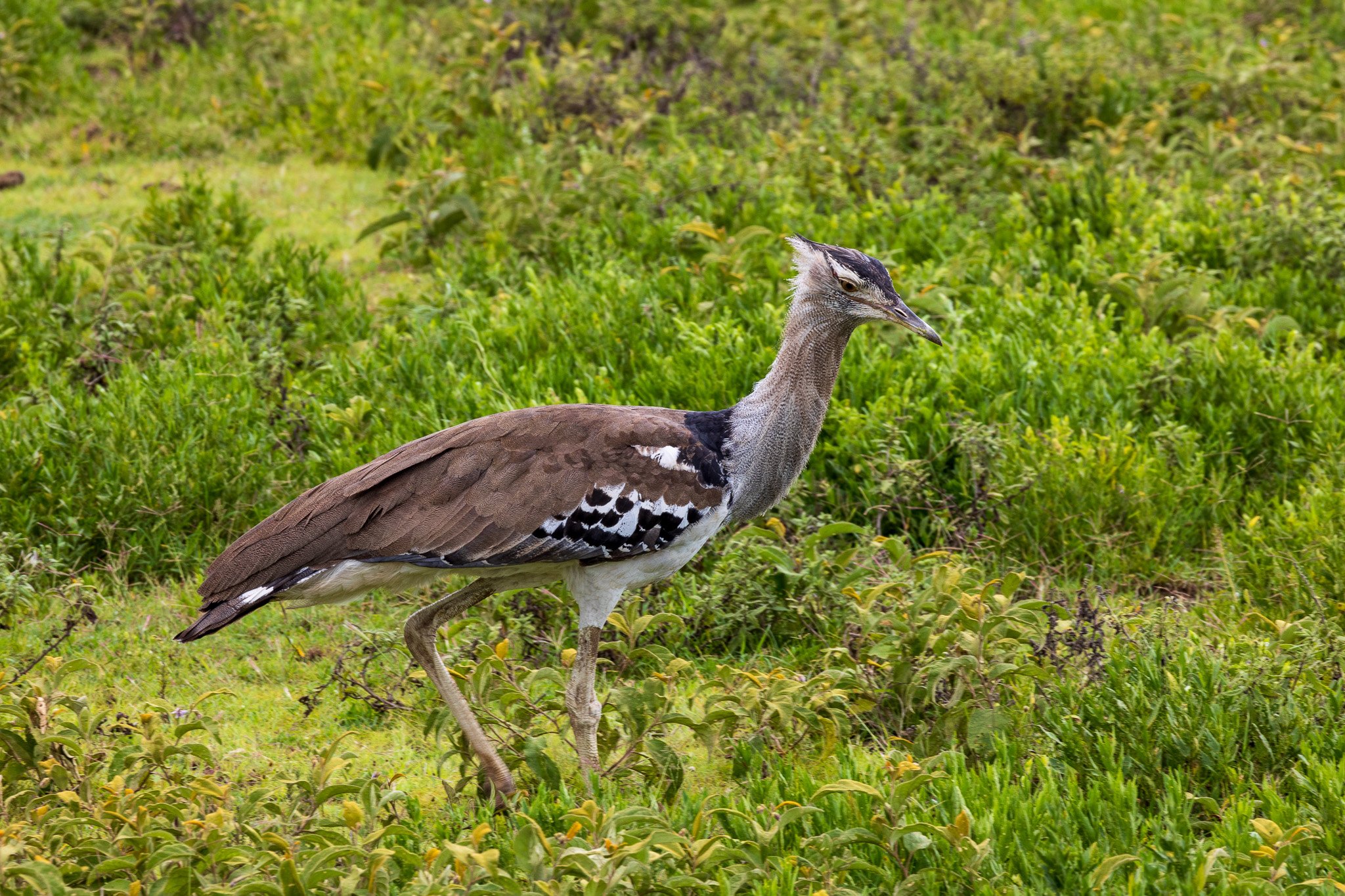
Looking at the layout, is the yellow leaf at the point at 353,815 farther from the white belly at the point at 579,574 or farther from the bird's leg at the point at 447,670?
the white belly at the point at 579,574

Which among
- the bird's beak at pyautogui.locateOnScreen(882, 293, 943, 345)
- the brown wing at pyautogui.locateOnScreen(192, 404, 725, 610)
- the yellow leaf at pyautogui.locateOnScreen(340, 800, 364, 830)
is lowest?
the yellow leaf at pyautogui.locateOnScreen(340, 800, 364, 830)

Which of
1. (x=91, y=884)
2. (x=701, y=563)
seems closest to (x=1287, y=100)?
(x=701, y=563)

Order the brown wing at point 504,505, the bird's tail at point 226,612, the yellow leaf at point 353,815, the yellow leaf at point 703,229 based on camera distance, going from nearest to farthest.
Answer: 1. the yellow leaf at point 353,815
2. the bird's tail at point 226,612
3. the brown wing at point 504,505
4. the yellow leaf at point 703,229

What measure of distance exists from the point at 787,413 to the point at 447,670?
56.4 inches

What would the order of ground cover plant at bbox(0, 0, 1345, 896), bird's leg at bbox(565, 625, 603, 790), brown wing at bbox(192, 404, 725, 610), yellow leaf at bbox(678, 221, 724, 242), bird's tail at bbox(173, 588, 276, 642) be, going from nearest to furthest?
ground cover plant at bbox(0, 0, 1345, 896) → bird's tail at bbox(173, 588, 276, 642) → brown wing at bbox(192, 404, 725, 610) → bird's leg at bbox(565, 625, 603, 790) → yellow leaf at bbox(678, 221, 724, 242)

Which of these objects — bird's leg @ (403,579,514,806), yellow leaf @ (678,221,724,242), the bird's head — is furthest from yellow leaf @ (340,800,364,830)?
yellow leaf @ (678,221,724,242)

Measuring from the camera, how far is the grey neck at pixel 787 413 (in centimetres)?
480

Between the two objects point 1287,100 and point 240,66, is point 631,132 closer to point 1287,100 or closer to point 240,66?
point 240,66

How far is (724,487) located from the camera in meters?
4.76

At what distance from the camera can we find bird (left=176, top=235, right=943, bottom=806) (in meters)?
4.61

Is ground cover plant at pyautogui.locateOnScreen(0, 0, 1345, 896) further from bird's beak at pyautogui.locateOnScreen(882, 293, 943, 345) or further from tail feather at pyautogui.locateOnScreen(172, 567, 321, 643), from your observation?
bird's beak at pyautogui.locateOnScreen(882, 293, 943, 345)

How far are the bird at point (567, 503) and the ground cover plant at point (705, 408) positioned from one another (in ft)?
1.15

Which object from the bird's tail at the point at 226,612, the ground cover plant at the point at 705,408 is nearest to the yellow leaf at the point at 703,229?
the ground cover plant at the point at 705,408

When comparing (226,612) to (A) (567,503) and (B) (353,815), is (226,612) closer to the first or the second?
(B) (353,815)
